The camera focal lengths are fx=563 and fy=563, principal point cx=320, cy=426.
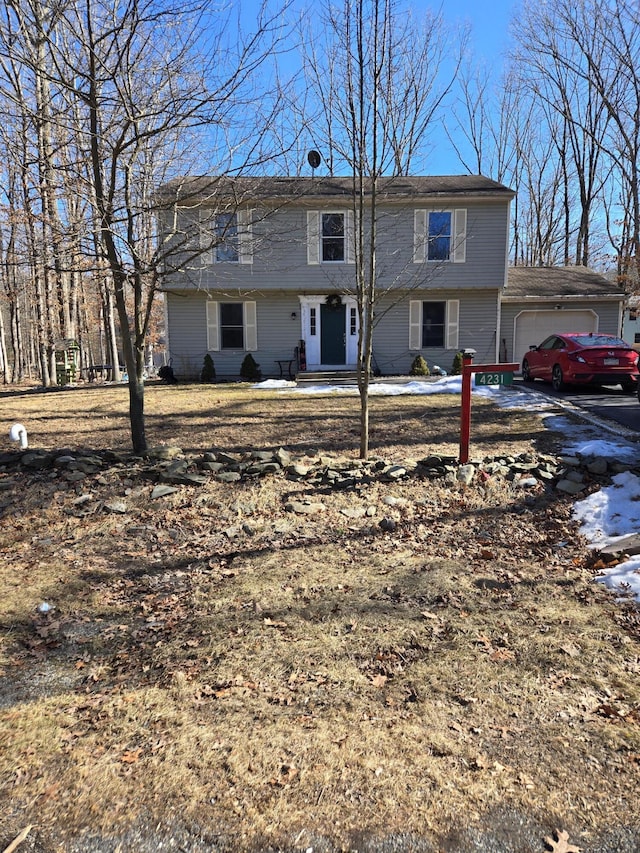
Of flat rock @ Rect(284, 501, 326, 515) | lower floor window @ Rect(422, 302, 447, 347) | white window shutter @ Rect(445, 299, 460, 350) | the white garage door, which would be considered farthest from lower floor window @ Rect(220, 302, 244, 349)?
flat rock @ Rect(284, 501, 326, 515)

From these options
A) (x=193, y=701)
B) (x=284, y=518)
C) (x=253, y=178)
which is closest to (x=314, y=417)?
(x=253, y=178)

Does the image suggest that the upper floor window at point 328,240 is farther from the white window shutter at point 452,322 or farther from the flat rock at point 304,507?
the flat rock at point 304,507

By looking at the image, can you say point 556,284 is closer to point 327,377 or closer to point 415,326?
point 415,326

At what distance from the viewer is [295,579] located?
12.7ft

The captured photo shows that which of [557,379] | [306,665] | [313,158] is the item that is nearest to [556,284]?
[557,379]

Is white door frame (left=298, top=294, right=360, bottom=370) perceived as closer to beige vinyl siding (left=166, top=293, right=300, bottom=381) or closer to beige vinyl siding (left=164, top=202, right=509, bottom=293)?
beige vinyl siding (left=166, top=293, right=300, bottom=381)

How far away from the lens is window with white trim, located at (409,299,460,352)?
17.8 metres

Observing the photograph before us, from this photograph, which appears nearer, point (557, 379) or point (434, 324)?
point (557, 379)

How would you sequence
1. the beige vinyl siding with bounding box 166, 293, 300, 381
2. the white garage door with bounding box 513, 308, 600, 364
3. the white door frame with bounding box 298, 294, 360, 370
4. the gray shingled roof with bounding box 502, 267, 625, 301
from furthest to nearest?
the white garage door with bounding box 513, 308, 600, 364, the gray shingled roof with bounding box 502, 267, 625, 301, the beige vinyl siding with bounding box 166, 293, 300, 381, the white door frame with bounding box 298, 294, 360, 370

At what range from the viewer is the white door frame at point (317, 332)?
17656mm

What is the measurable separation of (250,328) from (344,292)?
3.26m

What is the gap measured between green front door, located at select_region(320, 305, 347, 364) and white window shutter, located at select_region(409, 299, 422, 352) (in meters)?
2.09

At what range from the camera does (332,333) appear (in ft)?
58.6

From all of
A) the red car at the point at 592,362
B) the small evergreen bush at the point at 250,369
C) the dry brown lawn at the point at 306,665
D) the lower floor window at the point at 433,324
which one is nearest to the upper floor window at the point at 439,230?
the lower floor window at the point at 433,324
